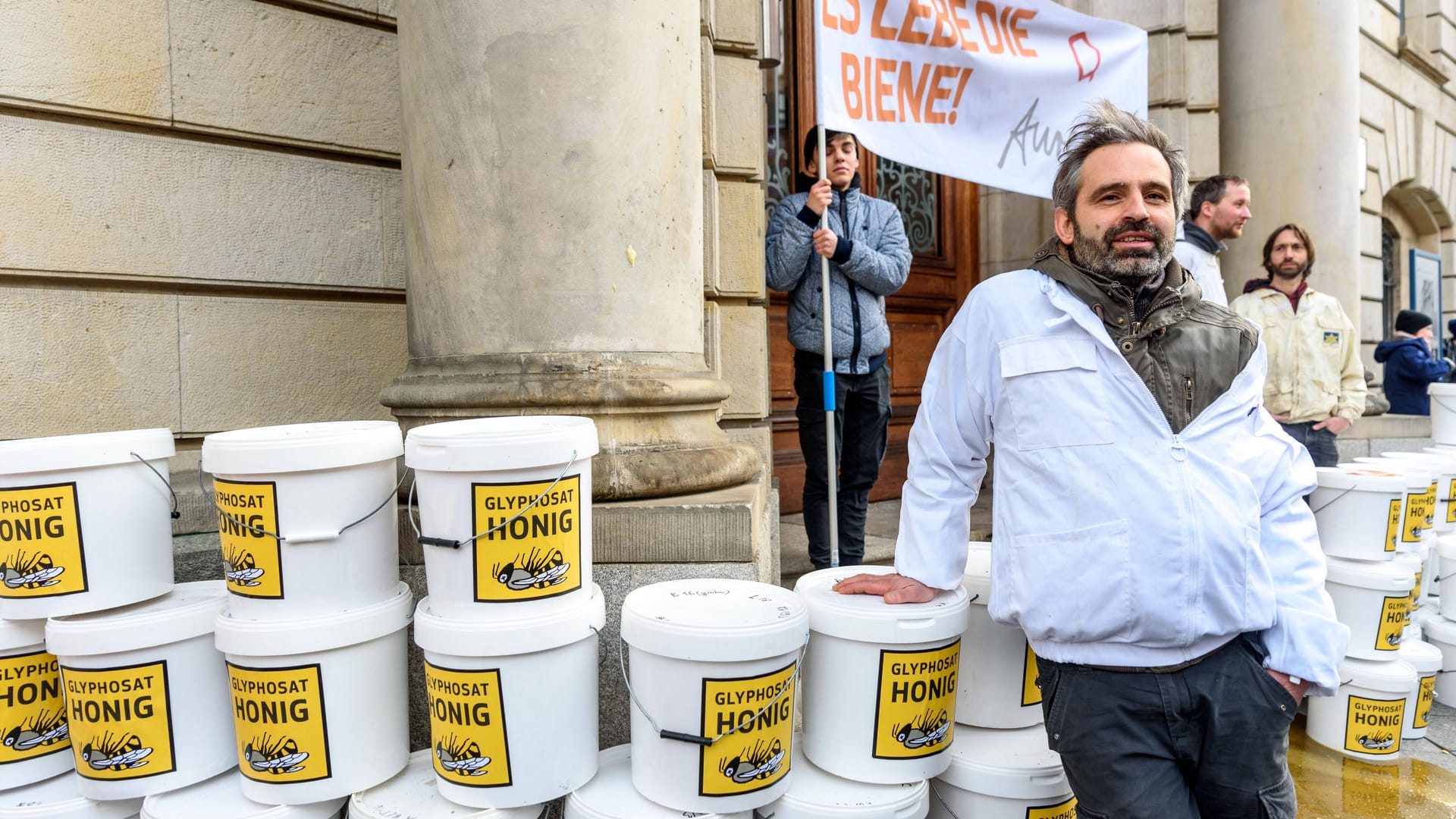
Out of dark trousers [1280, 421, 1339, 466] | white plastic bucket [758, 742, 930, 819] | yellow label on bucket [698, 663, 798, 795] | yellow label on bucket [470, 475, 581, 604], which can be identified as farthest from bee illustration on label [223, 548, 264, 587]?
dark trousers [1280, 421, 1339, 466]

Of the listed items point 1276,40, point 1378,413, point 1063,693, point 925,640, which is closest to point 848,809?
point 925,640

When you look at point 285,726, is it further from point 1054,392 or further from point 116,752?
point 1054,392

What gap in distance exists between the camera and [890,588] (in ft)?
7.23

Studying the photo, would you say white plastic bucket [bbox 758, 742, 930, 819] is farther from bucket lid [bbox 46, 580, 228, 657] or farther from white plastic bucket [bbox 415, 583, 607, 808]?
bucket lid [bbox 46, 580, 228, 657]

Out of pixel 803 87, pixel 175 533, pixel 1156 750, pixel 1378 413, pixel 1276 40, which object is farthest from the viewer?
pixel 1378 413

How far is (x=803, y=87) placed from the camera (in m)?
5.44

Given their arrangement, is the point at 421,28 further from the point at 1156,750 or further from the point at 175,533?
the point at 1156,750

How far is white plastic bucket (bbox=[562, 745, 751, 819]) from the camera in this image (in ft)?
6.51

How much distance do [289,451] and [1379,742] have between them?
3750mm

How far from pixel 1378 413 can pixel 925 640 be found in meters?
7.74

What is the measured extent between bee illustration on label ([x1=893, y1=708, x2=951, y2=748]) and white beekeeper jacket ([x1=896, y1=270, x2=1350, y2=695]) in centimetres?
34

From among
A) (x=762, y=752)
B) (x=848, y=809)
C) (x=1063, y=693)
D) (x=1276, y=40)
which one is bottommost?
(x=848, y=809)

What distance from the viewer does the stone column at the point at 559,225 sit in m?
2.66

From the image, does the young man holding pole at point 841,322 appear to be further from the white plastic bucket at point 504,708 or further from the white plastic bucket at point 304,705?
the white plastic bucket at point 304,705
